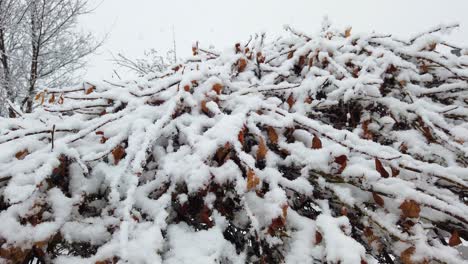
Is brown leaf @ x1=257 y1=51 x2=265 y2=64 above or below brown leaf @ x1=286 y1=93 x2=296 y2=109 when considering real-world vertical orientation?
above

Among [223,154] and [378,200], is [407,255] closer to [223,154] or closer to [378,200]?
[378,200]

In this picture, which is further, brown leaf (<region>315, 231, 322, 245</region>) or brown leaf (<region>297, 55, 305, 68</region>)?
brown leaf (<region>297, 55, 305, 68</region>)

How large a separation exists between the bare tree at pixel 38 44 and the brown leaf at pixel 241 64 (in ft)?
20.0

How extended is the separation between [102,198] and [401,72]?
53.2 inches

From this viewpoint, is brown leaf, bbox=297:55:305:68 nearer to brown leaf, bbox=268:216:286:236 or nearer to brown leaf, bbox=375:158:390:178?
brown leaf, bbox=375:158:390:178

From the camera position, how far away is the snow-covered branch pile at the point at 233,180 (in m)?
0.99

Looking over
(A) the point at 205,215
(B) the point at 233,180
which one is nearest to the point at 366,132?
(B) the point at 233,180

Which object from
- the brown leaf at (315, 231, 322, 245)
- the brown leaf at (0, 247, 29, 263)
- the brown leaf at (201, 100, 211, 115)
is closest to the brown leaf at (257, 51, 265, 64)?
the brown leaf at (201, 100, 211, 115)

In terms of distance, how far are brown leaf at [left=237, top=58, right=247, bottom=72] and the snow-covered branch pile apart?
0.88 ft

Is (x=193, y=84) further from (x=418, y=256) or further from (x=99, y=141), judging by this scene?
(x=418, y=256)

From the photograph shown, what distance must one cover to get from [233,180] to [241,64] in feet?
2.58

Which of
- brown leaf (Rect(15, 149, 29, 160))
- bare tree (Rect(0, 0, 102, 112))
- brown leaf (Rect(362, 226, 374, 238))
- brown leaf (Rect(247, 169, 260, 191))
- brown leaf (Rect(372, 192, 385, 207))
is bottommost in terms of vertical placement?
bare tree (Rect(0, 0, 102, 112))

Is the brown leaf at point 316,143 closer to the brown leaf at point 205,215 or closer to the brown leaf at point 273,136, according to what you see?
the brown leaf at point 273,136

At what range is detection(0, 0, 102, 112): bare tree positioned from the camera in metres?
7.04
